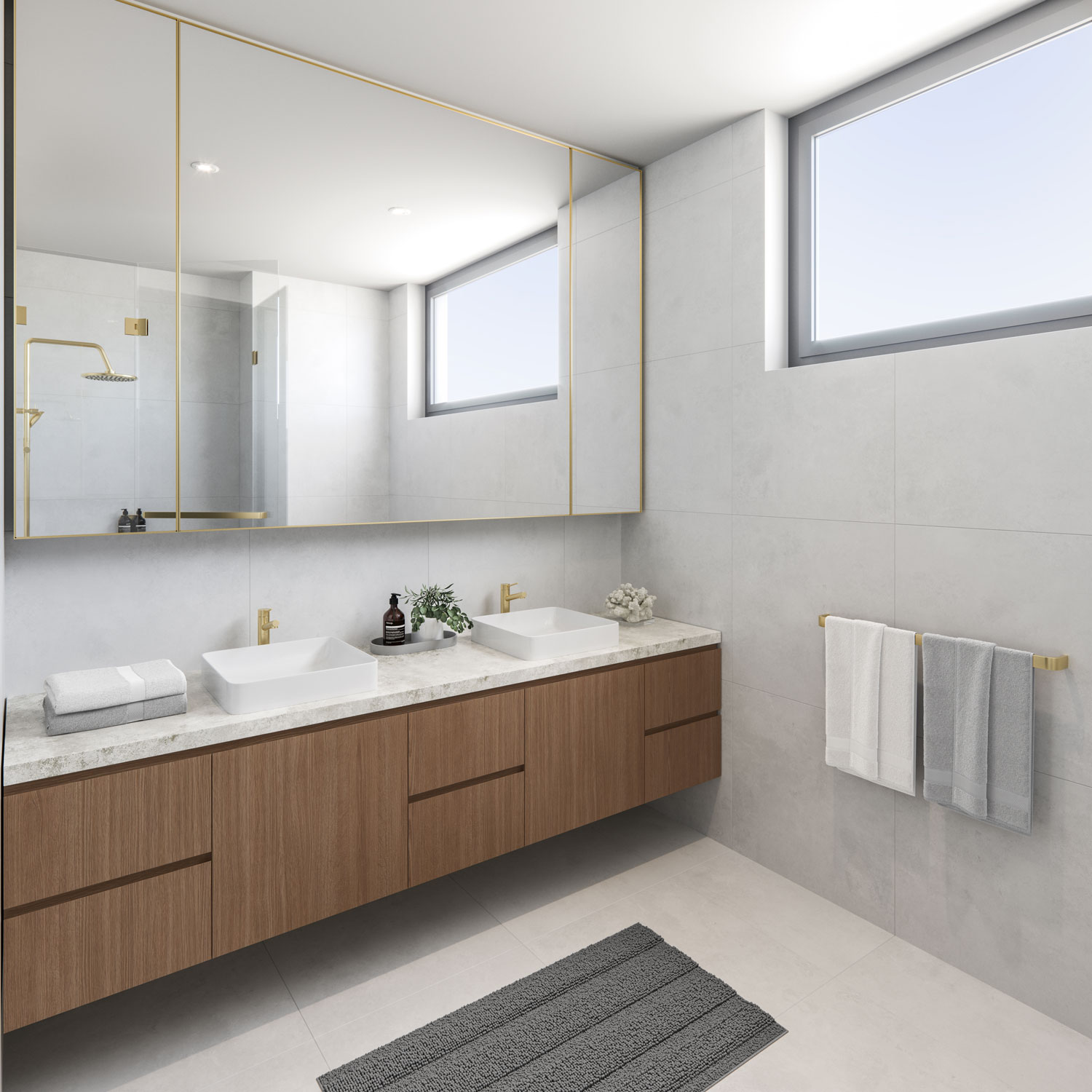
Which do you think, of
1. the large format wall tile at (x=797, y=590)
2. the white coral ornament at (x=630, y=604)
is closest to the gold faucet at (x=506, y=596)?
the white coral ornament at (x=630, y=604)

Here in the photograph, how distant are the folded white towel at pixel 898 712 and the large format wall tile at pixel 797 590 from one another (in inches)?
4.8

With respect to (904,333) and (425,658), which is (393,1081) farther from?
(904,333)

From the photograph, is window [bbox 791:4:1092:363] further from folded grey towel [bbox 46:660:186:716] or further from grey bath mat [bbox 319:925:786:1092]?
folded grey towel [bbox 46:660:186:716]

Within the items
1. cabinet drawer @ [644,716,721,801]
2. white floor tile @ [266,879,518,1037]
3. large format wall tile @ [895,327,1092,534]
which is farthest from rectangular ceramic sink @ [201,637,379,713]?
large format wall tile @ [895,327,1092,534]

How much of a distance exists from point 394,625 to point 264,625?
0.39 metres

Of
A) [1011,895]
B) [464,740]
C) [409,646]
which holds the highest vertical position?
[409,646]

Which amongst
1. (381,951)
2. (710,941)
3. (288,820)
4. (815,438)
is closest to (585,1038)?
(710,941)

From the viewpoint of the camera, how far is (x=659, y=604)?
2855 mm

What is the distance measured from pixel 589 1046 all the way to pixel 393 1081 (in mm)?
446

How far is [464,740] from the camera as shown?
2.04m

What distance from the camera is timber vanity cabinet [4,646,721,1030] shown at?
4.94 feet

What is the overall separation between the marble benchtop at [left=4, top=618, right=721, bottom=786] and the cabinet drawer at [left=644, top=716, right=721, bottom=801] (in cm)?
29

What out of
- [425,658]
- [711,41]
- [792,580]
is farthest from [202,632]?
[711,41]

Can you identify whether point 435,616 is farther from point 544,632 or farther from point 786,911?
point 786,911
